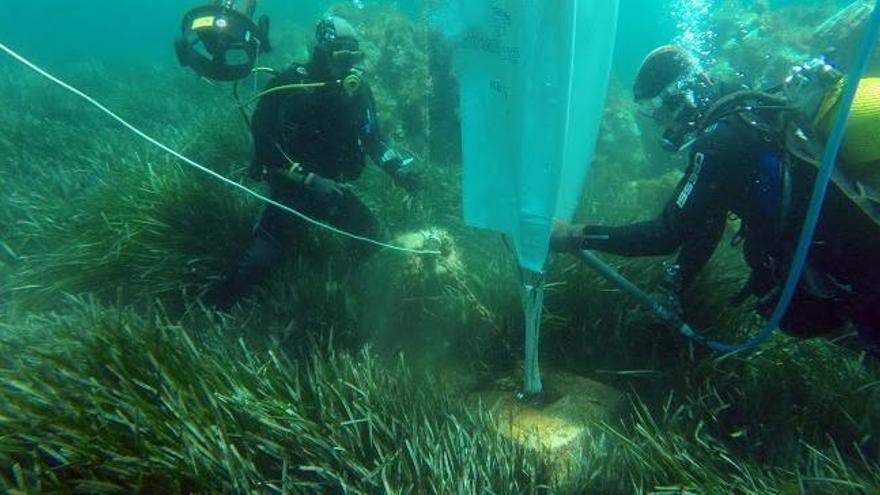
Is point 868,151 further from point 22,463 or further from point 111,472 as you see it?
point 22,463

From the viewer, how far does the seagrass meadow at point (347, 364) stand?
95.1 inches

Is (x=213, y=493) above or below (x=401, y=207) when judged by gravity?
below

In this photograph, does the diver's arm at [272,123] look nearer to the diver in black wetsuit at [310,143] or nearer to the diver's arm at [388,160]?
the diver in black wetsuit at [310,143]

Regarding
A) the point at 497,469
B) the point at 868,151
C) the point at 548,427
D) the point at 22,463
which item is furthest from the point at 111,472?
the point at 868,151

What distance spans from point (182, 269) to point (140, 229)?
61cm

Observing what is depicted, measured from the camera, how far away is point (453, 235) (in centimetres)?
612

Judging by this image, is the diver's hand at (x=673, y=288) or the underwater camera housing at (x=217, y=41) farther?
the underwater camera housing at (x=217, y=41)

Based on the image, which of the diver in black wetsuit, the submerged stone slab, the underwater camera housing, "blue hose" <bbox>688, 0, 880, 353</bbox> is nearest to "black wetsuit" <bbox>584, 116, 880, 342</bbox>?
"blue hose" <bbox>688, 0, 880, 353</bbox>

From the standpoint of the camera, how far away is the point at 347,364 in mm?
3205

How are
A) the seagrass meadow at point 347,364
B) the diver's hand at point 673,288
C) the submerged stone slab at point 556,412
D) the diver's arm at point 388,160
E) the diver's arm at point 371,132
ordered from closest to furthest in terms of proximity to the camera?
the seagrass meadow at point 347,364
the submerged stone slab at point 556,412
the diver's hand at point 673,288
the diver's arm at point 371,132
the diver's arm at point 388,160

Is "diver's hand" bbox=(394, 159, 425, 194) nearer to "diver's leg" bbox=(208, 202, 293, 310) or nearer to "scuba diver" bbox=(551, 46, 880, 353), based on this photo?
"diver's leg" bbox=(208, 202, 293, 310)

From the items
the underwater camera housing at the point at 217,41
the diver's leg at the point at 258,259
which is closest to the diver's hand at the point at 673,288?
the diver's leg at the point at 258,259

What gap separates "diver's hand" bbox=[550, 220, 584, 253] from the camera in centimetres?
346

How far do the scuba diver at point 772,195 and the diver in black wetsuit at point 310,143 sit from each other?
2.44 m
